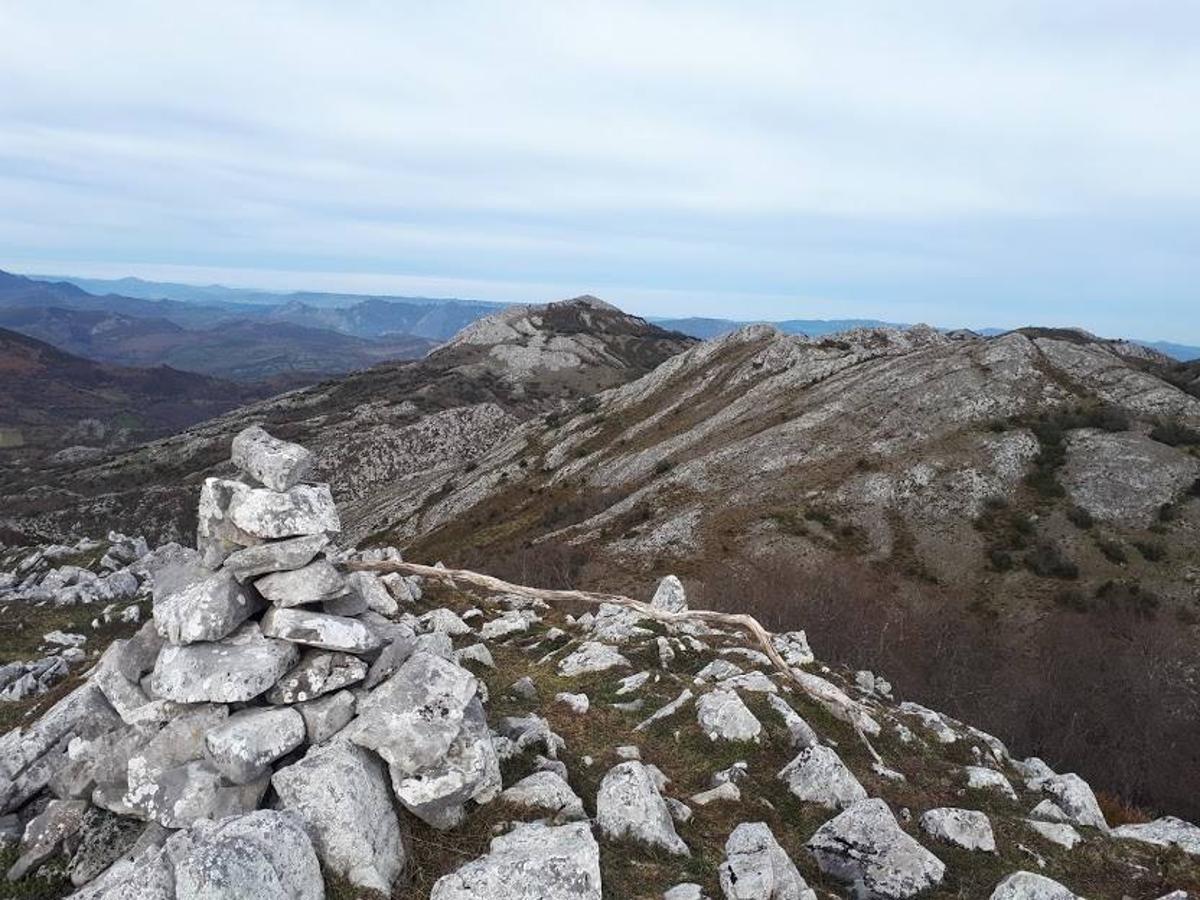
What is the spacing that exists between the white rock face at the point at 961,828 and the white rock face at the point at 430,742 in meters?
8.83

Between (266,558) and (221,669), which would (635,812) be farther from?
(266,558)

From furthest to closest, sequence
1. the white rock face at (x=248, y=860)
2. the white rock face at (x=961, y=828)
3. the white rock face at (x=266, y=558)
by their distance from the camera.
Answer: the white rock face at (x=961, y=828) < the white rock face at (x=266, y=558) < the white rock face at (x=248, y=860)

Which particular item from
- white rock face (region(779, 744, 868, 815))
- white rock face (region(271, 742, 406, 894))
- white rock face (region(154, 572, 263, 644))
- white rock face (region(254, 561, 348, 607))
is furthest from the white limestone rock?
white rock face (region(154, 572, 263, 644))

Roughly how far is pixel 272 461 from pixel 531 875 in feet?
28.6

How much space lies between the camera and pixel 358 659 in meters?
13.9

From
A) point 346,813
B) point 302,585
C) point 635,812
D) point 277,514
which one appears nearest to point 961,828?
point 635,812

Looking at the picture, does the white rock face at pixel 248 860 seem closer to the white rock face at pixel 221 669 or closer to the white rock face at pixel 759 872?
the white rock face at pixel 221 669

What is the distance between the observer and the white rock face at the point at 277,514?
14070 millimetres

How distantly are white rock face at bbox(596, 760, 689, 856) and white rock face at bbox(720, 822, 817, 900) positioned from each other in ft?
3.53

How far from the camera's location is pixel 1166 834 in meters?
17.4

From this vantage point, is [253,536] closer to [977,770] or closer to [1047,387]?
[977,770]

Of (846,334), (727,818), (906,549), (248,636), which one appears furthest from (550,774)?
(846,334)

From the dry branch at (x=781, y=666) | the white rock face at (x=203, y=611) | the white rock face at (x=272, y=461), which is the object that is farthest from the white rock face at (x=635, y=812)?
the white rock face at (x=272, y=461)

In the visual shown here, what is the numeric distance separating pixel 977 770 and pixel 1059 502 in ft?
210
